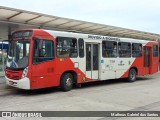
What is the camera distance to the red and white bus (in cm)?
1007

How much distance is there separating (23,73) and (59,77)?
5.95ft

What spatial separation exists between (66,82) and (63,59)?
1086 mm

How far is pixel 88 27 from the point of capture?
53.5 feet

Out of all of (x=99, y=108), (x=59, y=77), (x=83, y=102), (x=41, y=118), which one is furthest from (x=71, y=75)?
(x=41, y=118)

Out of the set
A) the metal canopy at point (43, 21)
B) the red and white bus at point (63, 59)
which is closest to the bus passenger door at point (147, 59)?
the red and white bus at point (63, 59)

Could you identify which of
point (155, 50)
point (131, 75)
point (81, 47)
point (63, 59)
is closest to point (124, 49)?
point (131, 75)

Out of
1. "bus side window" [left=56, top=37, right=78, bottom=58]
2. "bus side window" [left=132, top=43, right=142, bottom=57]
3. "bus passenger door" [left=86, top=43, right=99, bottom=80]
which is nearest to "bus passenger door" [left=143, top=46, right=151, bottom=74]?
"bus side window" [left=132, top=43, right=142, bottom=57]

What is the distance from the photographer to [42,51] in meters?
10.3

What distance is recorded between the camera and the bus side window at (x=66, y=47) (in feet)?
36.3

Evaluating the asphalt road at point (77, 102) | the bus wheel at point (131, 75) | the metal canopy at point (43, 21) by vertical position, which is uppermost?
the metal canopy at point (43, 21)

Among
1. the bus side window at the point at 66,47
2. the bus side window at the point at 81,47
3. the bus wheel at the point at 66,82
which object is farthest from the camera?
the bus side window at the point at 81,47

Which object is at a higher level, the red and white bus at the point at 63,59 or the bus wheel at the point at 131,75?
the red and white bus at the point at 63,59

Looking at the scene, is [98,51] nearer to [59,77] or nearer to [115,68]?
[115,68]

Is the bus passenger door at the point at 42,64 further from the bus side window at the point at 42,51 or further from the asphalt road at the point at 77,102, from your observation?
the asphalt road at the point at 77,102
